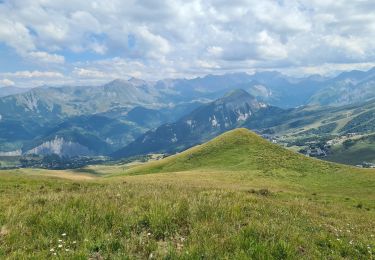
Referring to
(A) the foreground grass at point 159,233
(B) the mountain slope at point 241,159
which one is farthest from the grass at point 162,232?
(B) the mountain slope at point 241,159

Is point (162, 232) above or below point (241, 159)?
below

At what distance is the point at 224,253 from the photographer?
9.16 metres

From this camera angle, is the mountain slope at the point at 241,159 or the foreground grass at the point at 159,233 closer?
the foreground grass at the point at 159,233

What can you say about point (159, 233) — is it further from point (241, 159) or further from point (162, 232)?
point (241, 159)

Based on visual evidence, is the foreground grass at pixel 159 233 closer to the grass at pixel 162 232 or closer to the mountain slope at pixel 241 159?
the grass at pixel 162 232

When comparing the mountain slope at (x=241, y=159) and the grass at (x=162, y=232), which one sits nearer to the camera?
the grass at (x=162, y=232)

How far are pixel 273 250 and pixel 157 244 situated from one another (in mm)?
3091

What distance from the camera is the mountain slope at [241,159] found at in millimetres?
77562

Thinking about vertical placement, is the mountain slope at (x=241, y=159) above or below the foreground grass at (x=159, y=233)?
above

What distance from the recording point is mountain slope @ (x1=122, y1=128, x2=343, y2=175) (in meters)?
77.6

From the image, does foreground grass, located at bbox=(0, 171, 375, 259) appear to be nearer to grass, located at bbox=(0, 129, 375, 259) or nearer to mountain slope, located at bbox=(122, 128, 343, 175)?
grass, located at bbox=(0, 129, 375, 259)

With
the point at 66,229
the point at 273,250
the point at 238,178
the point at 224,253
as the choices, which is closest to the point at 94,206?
the point at 66,229

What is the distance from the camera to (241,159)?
3482 inches

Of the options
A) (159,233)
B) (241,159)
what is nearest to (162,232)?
(159,233)
